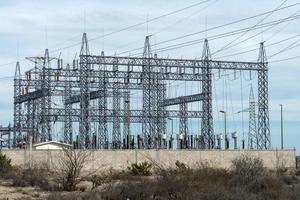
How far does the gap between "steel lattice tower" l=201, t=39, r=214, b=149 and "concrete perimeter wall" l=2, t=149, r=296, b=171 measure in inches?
440

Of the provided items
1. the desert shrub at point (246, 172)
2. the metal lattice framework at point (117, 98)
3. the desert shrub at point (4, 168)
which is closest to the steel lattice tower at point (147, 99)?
the metal lattice framework at point (117, 98)

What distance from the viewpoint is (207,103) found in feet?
221

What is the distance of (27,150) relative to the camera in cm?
4969

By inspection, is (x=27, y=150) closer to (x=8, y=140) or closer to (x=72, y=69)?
(x=72, y=69)

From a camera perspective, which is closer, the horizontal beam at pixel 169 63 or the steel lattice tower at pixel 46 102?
the horizontal beam at pixel 169 63

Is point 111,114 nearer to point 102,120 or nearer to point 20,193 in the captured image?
point 102,120

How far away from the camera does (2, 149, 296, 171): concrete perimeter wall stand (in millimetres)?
47875

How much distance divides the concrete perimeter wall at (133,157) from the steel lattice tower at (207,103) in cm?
1117

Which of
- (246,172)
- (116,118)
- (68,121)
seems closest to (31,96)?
(68,121)

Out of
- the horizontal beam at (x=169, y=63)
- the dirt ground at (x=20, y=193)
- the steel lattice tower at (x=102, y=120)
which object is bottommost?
the dirt ground at (x=20, y=193)

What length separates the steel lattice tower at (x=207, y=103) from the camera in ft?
215

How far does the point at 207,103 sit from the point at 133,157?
740 inches

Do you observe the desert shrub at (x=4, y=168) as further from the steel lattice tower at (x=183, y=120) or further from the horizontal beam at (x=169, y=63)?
the steel lattice tower at (x=183, y=120)

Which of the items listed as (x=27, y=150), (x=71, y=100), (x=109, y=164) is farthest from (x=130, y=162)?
(x=71, y=100)
